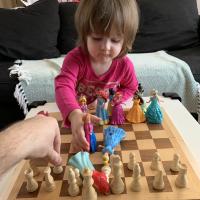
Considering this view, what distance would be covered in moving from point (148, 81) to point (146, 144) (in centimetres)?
97

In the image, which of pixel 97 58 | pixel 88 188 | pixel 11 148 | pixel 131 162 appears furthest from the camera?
pixel 97 58

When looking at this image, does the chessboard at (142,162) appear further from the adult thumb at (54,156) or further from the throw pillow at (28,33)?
the throw pillow at (28,33)

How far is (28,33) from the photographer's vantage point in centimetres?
205

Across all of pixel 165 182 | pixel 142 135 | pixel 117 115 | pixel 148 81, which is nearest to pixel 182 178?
pixel 165 182

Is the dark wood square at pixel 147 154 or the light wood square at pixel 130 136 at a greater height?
the light wood square at pixel 130 136

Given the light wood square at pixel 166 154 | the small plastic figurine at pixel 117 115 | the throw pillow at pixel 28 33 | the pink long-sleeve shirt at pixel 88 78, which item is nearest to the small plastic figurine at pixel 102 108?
the small plastic figurine at pixel 117 115

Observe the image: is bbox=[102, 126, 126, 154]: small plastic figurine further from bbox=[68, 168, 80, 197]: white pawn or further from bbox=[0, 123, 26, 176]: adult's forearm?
bbox=[0, 123, 26, 176]: adult's forearm

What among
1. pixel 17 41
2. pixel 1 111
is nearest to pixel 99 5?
pixel 1 111

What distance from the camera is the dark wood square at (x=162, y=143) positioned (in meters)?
0.81

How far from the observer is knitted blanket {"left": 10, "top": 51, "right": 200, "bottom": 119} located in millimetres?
1688

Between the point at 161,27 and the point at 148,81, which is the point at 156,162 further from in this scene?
the point at 161,27

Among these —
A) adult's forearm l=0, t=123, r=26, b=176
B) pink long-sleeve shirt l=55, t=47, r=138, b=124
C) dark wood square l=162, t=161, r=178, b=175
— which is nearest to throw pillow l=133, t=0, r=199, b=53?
pink long-sleeve shirt l=55, t=47, r=138, b=124

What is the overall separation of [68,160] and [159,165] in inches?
9.2

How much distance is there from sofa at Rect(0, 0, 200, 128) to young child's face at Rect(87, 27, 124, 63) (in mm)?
730
